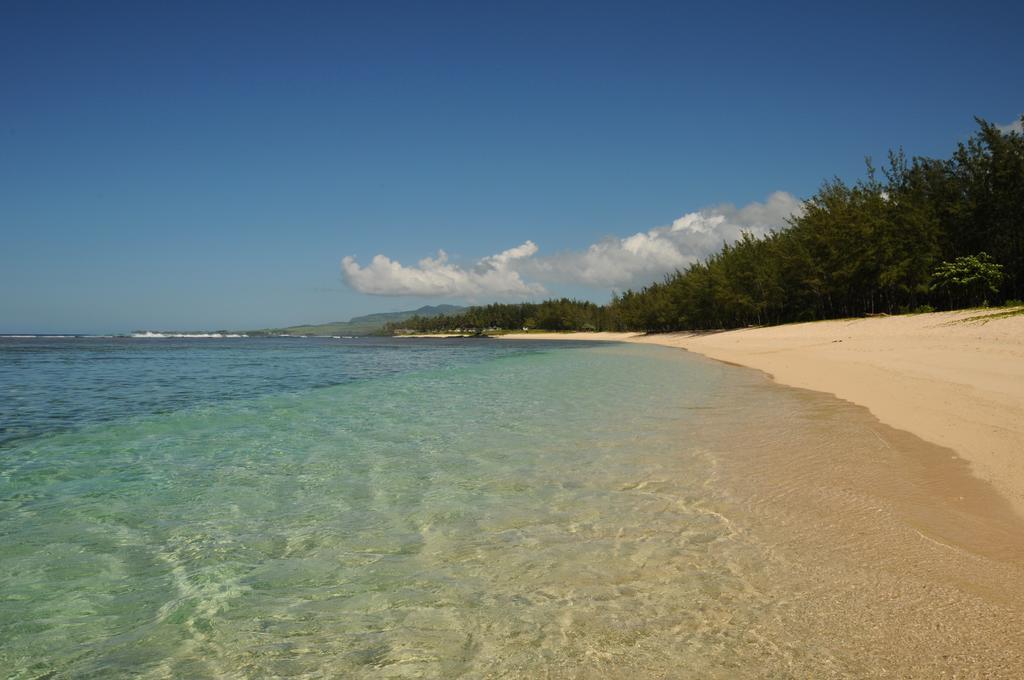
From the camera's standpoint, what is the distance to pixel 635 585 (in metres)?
4.20

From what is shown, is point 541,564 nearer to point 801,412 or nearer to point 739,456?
point 739,456

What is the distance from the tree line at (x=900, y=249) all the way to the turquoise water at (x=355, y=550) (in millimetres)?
44723

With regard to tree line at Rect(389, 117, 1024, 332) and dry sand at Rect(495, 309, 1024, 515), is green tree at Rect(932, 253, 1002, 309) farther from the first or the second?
dry sand at Rect(495, 309, 1024, 515)

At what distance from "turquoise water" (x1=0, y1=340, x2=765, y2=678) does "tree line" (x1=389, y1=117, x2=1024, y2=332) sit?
44.7m

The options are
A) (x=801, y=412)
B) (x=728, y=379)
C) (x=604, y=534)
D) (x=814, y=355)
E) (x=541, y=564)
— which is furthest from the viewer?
(x=814, y=355)

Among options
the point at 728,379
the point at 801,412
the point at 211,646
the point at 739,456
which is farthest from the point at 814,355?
the point at 211,646

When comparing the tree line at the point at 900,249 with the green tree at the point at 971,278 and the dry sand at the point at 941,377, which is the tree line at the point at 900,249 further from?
the dry sand at the point at 941,377

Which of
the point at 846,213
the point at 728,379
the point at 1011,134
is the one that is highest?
the point at 1011,134

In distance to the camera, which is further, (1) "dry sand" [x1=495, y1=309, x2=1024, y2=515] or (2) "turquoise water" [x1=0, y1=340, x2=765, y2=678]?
(1) "dry sand" [x1=495, y1=309, x2=1024, y2=515]

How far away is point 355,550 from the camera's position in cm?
504

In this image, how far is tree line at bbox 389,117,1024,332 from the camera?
4184 cm

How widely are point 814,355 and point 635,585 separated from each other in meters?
27.4

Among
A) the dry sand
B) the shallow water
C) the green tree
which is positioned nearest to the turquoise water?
the shallow water

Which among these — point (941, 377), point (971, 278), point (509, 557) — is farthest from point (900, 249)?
point (509, 557)
